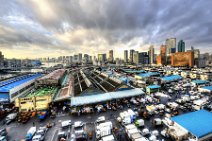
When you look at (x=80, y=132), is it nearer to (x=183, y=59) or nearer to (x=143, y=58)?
(x=183, y=59)

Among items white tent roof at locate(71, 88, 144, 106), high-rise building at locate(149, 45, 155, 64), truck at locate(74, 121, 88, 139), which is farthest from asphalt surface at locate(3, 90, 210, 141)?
high-rise building at locate(149, 45, 155, 64)

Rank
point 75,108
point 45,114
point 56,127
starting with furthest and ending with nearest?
point 75,108 < point 45,114 < point 56,127

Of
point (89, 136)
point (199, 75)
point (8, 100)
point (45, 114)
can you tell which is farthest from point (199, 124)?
point (199, 75)

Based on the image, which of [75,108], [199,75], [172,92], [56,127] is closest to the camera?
[56,127]

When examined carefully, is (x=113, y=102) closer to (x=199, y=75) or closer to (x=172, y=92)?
(x=172, y=92)

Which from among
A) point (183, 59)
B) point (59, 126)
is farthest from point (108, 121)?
point (183, 59)
